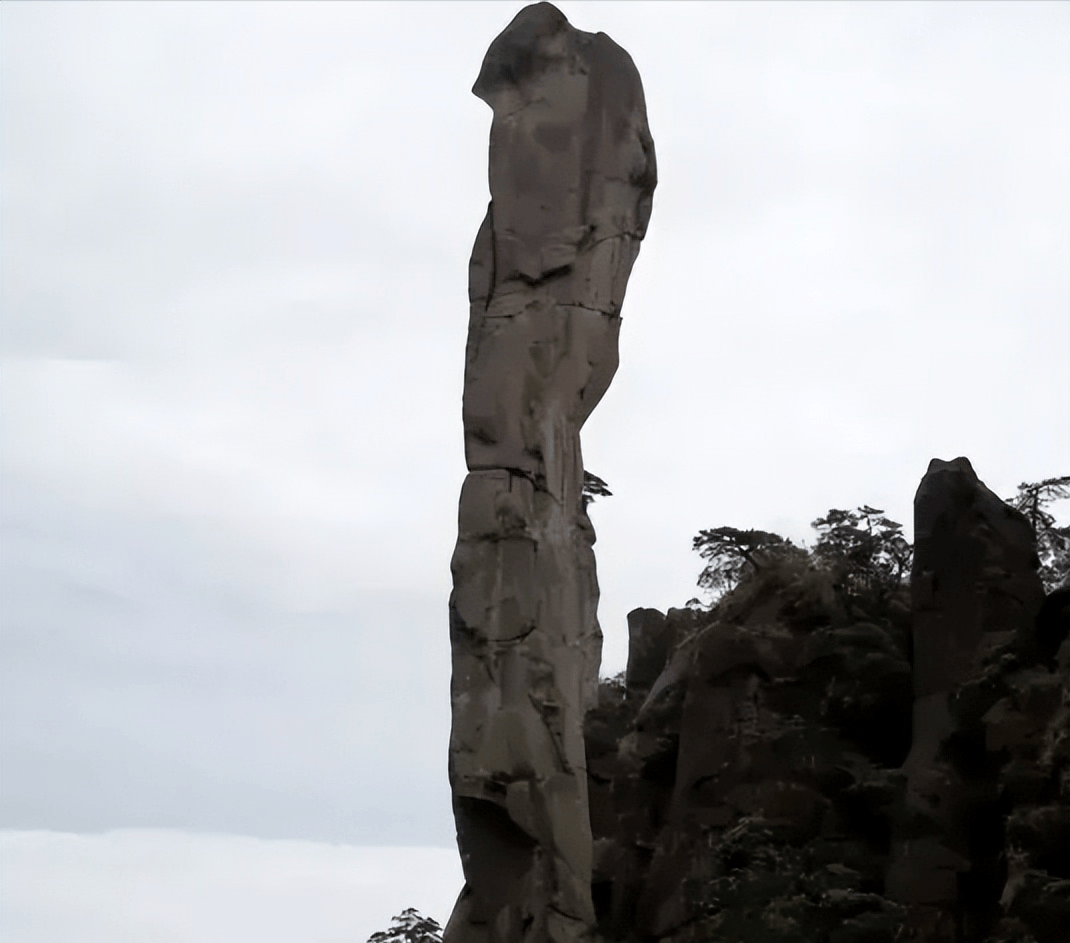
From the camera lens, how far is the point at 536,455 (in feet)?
82.4

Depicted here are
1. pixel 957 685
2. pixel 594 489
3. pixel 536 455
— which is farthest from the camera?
pixel 594 489

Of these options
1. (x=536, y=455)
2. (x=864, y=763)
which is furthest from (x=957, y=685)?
(x=536, y=455)

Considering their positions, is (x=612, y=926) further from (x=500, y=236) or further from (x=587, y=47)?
(x=587, y=47)

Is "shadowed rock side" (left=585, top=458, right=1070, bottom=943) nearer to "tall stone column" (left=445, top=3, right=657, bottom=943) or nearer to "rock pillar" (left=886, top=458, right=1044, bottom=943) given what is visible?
"rock pillar" (left=886, top=458, right=1044, bottom=943)

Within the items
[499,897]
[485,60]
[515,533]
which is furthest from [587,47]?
[499,897]

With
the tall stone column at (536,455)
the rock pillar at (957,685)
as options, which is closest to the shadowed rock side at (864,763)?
the rock pillar at (957,685)

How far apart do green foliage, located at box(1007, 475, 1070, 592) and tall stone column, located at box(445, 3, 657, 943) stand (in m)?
6.13

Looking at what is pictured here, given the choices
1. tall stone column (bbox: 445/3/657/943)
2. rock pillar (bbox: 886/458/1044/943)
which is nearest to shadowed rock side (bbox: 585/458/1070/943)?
rock pillar (bbox: 886/458/1044/943)

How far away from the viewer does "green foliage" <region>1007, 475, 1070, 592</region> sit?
27188 mm

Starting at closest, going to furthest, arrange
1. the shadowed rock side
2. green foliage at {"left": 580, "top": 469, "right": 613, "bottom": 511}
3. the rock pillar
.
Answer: the shadowed rock side → the rock pillar → green foliage at {"left": 580, "top": 469, "right": 613, "bottom": 511}

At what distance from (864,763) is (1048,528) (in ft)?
14.9

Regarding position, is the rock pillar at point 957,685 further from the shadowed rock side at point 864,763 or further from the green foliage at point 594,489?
the green foliage at point 594,489

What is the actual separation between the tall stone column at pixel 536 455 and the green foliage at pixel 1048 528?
6.13m

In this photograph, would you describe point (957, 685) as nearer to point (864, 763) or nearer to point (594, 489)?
point (864, 763)
